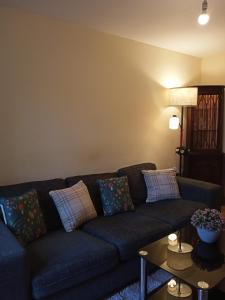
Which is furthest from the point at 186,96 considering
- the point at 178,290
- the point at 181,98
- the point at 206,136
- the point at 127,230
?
the point at 178,290

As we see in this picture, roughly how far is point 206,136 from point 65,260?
3.21m

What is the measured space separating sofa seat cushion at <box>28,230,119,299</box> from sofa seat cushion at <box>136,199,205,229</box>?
0.75m

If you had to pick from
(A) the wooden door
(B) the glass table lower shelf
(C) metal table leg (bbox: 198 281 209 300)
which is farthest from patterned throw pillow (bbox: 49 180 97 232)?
(A) the wooden door

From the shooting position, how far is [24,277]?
5.39ft

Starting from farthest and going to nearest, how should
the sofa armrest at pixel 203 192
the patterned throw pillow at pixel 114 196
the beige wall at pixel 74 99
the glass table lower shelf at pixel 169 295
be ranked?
1. the sofa armrest at pixel 203 192
2. the patterned throw pillow at pixel 114 196
3. the beige wall at pixel 74 99
4. the glass table lower shelf at pixel 169 295

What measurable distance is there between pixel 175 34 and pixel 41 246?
9.05ft

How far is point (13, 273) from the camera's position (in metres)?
1.60

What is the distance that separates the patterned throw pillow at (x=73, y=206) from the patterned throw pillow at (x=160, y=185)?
855mm

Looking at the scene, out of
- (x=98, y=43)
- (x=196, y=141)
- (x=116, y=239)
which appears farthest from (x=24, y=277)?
(x=196, y=141)

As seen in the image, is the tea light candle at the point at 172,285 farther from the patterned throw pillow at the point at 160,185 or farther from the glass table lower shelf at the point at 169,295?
the patterned throw pillow at the point at 160,185

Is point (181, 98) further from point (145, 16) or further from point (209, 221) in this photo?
point (209, 221)

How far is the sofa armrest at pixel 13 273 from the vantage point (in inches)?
62.0

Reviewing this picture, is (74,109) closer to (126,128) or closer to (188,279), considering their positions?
(126,128)

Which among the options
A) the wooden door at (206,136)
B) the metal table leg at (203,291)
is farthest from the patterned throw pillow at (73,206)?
the wooden door at (206,136)
